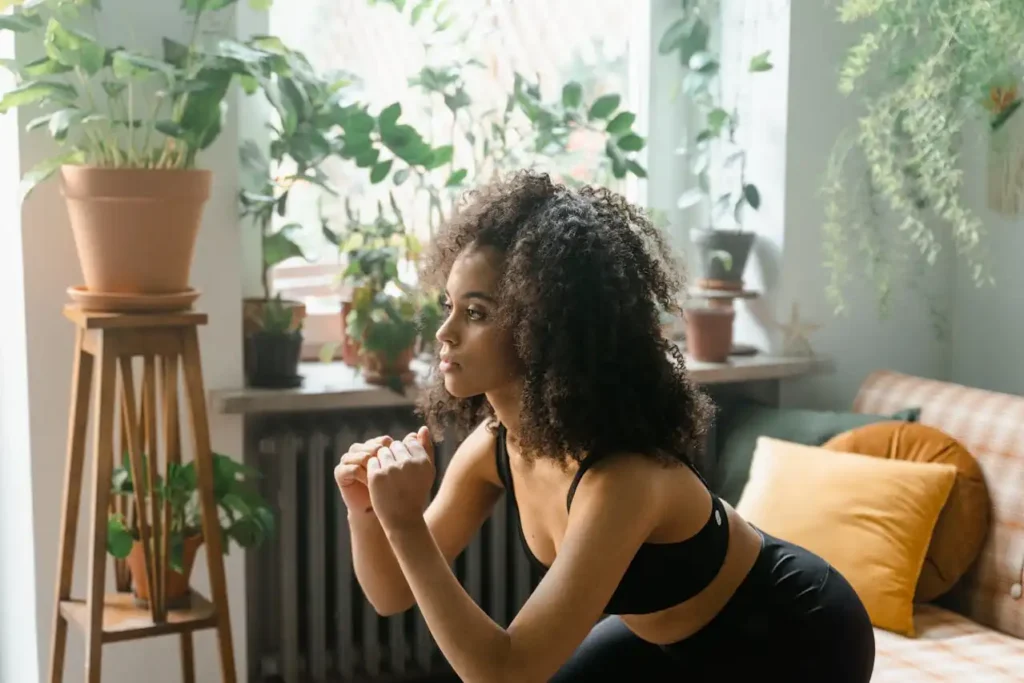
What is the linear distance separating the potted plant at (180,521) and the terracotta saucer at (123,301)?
28cm

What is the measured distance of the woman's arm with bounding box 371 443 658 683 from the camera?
118 cm

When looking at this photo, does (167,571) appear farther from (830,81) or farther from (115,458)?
(830,81)

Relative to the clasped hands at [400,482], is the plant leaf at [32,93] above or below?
above

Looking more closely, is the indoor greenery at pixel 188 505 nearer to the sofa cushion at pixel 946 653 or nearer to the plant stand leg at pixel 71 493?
the plant stand leg at pixel 71 493

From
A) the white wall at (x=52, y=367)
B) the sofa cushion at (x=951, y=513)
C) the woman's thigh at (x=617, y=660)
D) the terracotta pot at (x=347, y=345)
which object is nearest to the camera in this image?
the woman's thigh at (x=617, y=660)

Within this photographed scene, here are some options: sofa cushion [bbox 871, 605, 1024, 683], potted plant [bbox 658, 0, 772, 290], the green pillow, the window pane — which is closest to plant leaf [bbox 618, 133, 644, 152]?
the window pane

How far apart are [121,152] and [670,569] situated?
118 cm

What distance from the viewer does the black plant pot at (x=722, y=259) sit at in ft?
8.73

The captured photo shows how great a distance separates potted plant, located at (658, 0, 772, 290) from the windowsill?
0.67 feet

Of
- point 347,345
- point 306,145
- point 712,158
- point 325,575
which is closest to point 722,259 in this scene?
point 712,158

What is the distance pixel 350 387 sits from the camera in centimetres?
232

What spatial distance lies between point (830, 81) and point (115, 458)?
1.77 meters

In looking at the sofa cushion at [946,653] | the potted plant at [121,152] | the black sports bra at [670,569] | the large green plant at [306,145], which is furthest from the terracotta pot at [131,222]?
the sofa cushion at [946,653]

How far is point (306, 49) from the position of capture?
2477mm
